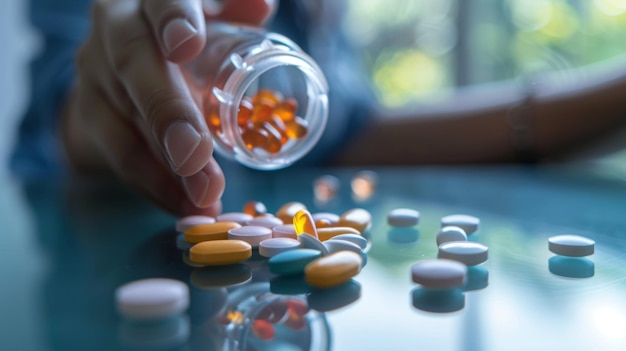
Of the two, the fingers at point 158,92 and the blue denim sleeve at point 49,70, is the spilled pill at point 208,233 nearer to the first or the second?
the fingers at point 158,92

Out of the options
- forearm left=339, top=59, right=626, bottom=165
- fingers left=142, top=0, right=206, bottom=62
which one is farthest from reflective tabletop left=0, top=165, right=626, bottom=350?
forearm left=339, top=59, right=626, bottom=165

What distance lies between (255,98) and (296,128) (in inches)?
3.5

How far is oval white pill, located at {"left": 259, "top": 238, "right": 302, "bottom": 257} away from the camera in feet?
1.81

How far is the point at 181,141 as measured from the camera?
58cm

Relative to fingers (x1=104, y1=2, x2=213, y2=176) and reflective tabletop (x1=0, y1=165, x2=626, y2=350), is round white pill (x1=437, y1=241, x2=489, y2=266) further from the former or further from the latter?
fingers (x1=104, y1=2, x2=213, y2=176)

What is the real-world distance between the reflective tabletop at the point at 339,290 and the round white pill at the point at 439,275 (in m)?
0.01

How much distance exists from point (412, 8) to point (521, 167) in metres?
1.85

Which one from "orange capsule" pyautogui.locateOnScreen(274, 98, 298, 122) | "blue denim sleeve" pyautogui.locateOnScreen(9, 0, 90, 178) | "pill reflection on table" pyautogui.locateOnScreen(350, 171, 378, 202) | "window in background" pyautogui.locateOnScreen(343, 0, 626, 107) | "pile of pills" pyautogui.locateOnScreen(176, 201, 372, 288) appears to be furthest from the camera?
"window in background" pyautogui.locateOnScreen(343, 0, 626, 107)

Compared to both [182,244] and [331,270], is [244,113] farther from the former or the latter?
[331,270]

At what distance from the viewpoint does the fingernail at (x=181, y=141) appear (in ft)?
1.89

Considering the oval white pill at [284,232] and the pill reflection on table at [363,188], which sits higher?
the pill reflection on table at [363,188]

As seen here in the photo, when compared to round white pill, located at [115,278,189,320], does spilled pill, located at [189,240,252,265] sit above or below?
above

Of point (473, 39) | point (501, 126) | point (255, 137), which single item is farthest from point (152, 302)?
point (473, 39)

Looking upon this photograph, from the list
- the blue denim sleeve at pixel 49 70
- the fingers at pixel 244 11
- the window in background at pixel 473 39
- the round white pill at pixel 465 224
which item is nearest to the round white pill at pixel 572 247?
the round white pill at pixel 465 224
